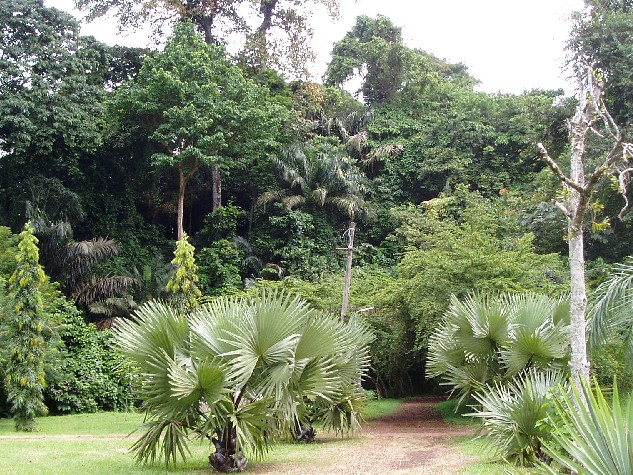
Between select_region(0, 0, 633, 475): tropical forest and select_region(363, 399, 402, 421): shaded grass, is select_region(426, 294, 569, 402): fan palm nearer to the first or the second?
select_region(0, 0, 633, 475): tropical forest

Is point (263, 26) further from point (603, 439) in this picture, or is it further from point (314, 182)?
point (603, 439)

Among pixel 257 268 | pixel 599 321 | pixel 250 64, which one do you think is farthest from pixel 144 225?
pixel 599 321

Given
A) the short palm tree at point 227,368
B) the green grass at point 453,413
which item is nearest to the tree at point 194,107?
the green grass at point 453,413

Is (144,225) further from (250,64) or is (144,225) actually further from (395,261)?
(395,261)

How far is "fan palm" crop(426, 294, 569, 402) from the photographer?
11.0 metres

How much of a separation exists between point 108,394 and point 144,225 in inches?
415

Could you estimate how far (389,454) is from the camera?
11.4m

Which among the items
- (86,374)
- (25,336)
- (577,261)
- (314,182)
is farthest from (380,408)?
(577,261)

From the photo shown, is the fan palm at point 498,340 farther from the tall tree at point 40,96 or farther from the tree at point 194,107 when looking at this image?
the tall tree at point 40,96

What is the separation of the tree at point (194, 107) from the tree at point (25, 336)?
912 centimetres

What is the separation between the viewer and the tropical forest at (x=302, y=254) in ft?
29.7

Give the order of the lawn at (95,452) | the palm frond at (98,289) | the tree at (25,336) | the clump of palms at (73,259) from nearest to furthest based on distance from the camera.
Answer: the lawn at (95,452)
the tree at (25,336)
the clump of palms at (73,259)
the palm frond at (98,289)

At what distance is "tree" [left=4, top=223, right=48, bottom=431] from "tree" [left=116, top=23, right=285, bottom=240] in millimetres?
9116

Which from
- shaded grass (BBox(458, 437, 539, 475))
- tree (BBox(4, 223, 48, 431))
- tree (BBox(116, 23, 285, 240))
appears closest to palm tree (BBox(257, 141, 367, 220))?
tree (BBox(116, 23, 285, 240))
